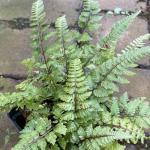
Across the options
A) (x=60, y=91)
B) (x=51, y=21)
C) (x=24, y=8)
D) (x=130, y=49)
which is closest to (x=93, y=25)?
(x=130, y=49)

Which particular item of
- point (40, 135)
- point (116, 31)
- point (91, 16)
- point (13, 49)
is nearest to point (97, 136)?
point (40, 135)

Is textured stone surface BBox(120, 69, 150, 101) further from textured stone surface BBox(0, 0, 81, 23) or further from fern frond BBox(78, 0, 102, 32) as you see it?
textured stone surface BBox(0, 0, 81, 23)

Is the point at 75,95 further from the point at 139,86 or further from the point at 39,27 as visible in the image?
the point at 139,86

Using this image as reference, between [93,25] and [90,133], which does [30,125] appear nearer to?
[90,133]

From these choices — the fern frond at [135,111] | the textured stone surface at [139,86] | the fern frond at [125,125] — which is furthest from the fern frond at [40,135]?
the textured stone surface at [139,86]

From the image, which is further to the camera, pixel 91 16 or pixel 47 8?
pixel 47 8
